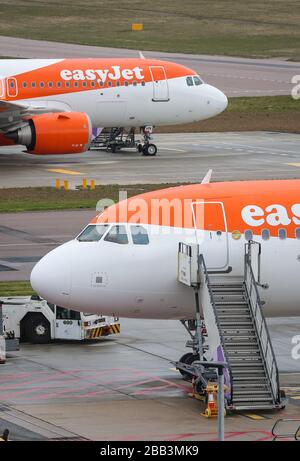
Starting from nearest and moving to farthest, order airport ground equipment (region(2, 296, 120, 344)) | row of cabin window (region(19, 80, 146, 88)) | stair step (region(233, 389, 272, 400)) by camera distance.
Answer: stair step (region(233, 389, 272, 400))
airport ground equipment (region(2, 296, 120, 344))
row of cabin window (region(19, 80, 146, 88))

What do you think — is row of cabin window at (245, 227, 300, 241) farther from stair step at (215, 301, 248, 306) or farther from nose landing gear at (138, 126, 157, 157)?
nose landing gear at (138, 126, 157, 157)

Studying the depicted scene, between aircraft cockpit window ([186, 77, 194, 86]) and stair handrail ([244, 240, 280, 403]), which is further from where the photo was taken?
aircraft cockpit window ([186, 77, 194, 86])

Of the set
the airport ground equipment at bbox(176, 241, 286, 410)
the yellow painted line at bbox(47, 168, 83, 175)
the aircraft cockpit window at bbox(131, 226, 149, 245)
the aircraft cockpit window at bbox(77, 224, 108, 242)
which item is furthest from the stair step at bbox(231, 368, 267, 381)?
the yellow painted line at bbox(47, 168, 83, 175)

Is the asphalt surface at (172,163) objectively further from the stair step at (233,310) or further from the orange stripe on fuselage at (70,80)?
the stair step at (233,310)

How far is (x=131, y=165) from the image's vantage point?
8494cm

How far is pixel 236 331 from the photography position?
124 feet

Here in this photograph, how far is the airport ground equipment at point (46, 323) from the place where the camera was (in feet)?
148

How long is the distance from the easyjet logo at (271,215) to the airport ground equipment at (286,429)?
19.1ft

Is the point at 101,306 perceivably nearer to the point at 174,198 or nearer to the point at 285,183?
the point at 174,198

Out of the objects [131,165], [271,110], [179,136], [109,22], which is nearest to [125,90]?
[131,165]

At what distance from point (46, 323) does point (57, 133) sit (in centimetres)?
3537

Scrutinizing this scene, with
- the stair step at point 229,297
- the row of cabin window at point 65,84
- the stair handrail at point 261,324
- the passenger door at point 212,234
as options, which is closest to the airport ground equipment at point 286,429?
the stair handrail at point 261,324

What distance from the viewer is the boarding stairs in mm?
36344

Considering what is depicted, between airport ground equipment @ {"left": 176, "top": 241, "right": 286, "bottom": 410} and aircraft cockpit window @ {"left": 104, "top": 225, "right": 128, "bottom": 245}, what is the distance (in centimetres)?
156
